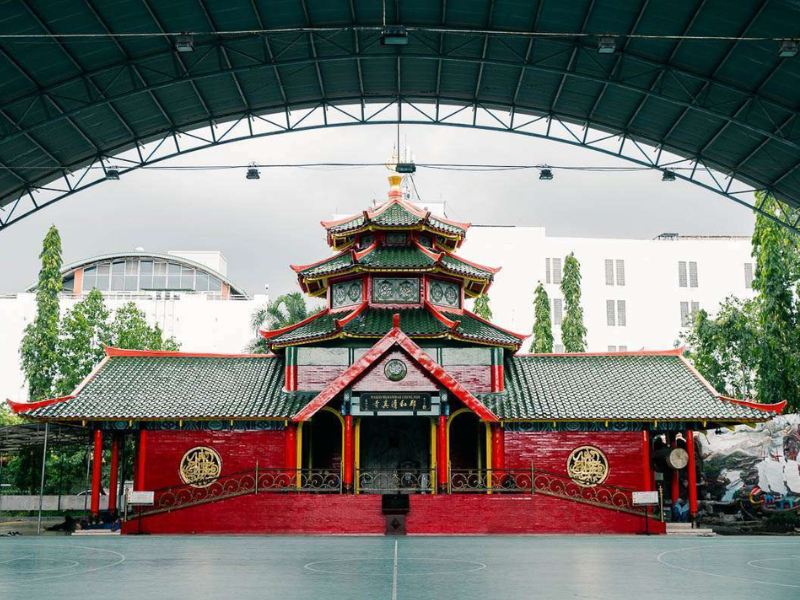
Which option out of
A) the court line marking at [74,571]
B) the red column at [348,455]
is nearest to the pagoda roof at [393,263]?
the red column at [348,455]

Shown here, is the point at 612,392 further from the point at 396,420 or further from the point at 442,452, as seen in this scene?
the point at 396,420

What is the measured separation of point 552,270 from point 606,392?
110ft

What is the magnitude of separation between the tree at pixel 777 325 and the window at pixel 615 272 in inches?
883

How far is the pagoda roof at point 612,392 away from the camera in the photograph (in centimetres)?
2580

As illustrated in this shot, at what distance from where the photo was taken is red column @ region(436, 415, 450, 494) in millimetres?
25000

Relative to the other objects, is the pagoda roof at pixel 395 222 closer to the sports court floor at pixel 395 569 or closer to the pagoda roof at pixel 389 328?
the pagoda roof at pixel 389 328

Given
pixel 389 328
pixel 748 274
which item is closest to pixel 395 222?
pixel 389 328

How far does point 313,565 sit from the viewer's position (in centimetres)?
1441

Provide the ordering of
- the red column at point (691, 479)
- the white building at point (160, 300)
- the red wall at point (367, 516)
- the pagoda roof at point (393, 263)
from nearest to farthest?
the red wall at point (367, 516), the red column at point (691, 479), the pagoda roof at point (393, 263), the white building at point (160, 300)

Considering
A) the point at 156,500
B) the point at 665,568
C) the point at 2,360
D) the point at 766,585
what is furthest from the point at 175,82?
the point at 2,360

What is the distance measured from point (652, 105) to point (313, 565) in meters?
18.3

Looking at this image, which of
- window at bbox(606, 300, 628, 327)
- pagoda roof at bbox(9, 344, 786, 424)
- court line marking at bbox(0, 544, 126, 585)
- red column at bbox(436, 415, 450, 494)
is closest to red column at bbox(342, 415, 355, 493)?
pagoda roof at bbox(9, 344, 786, 424)

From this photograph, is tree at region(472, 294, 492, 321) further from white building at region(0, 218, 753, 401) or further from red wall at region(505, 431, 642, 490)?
red wall at region(505, 431, 642, 490)

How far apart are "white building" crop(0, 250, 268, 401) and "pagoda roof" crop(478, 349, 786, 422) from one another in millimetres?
35172
